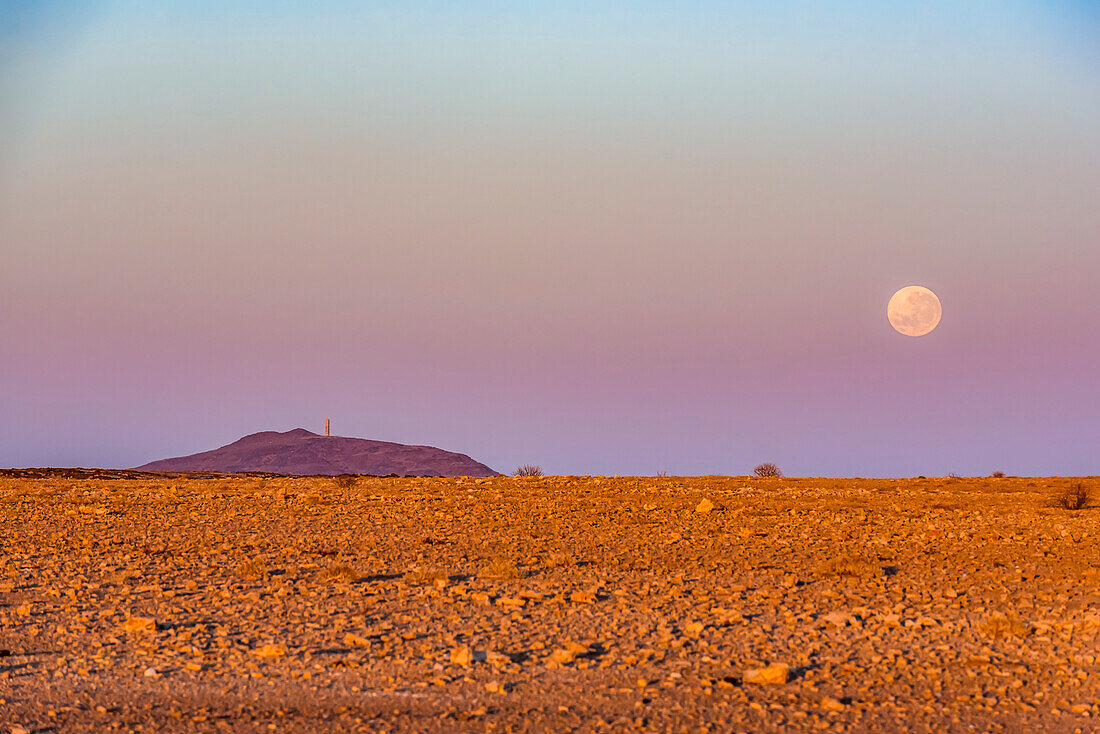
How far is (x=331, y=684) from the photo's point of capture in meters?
8.73

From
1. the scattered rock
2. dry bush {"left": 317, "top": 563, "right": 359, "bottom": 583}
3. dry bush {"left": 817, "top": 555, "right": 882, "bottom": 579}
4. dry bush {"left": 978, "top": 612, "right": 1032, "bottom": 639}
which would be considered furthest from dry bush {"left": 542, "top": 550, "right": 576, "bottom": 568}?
the scattered rock

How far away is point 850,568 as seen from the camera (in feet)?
47.2

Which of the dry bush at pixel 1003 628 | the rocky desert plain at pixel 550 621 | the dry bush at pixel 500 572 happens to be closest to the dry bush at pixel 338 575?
the rocky desert plain at pixel 550 621

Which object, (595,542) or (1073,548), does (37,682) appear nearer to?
(595,542)

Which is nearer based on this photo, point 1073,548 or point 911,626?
point 911,626

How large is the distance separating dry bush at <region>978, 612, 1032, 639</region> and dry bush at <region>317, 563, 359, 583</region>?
25.9 feet

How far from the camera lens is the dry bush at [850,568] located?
14.2 meters

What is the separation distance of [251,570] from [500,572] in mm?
3499

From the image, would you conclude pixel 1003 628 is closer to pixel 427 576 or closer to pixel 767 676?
pixel 767 676

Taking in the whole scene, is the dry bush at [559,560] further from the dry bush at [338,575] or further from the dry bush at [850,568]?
the dry bush at [850,568]

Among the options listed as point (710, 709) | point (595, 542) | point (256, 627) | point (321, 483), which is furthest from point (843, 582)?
point (321, 483)

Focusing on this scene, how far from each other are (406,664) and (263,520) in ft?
40.6

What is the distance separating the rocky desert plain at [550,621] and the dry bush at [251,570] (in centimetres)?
8

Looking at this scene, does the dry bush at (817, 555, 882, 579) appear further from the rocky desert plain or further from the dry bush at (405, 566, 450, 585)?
the dry bush at (405, 566, 450, 585)
